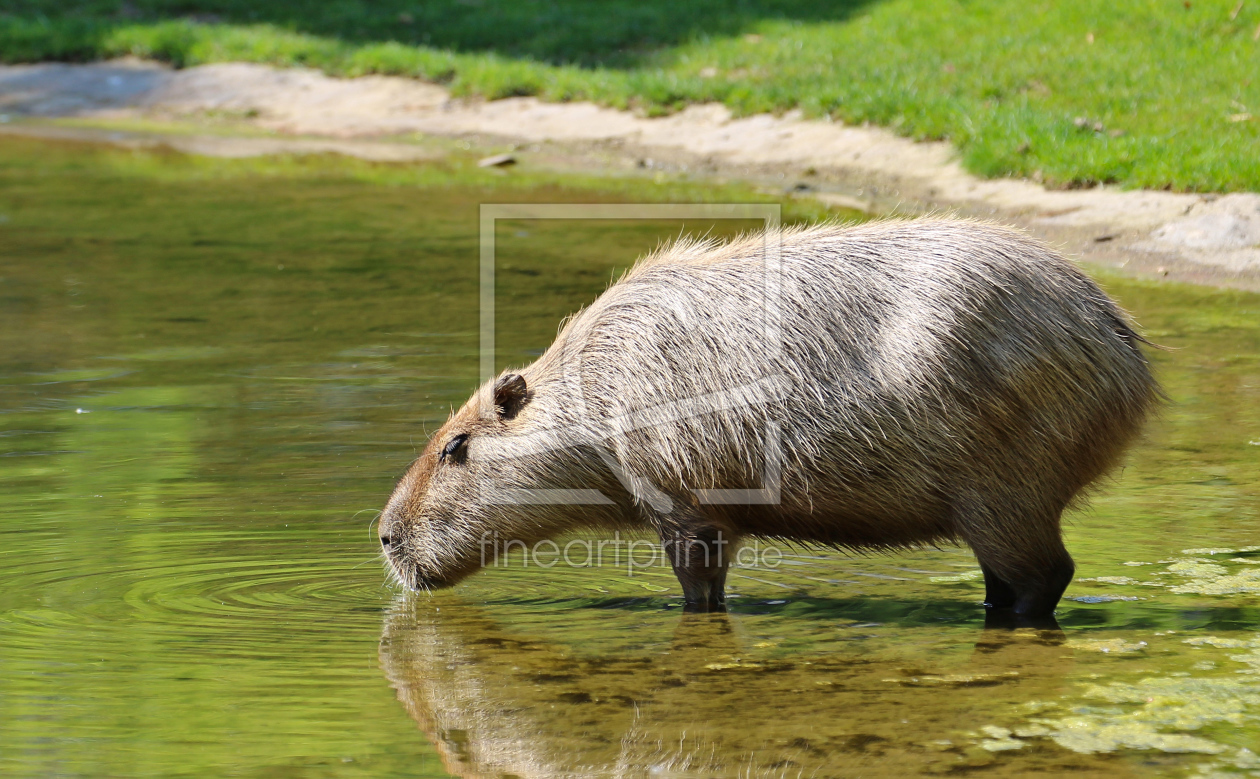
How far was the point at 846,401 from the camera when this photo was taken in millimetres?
4238

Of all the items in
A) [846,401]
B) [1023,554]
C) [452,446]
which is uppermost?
[846,401]

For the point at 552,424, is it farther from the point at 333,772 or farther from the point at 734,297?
the point at 333,772

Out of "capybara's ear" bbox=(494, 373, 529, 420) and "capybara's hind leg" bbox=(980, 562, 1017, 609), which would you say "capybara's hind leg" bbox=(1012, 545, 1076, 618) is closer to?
"capybara's hind leg" bbox=(980, 562, 1017, 609)

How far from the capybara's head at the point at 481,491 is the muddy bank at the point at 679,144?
2889 mm

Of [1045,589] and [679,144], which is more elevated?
[679,144]

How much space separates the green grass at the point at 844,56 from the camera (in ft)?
34.6

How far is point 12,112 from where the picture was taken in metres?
16.1

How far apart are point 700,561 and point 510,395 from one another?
75 centimetres

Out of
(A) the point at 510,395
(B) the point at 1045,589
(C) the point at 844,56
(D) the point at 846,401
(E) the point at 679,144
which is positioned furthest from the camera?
(C) the point at 844,56

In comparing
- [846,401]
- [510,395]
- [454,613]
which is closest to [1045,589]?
[846,401]

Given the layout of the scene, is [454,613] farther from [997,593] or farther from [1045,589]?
[1045,589]

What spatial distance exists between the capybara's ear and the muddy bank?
9.36ft

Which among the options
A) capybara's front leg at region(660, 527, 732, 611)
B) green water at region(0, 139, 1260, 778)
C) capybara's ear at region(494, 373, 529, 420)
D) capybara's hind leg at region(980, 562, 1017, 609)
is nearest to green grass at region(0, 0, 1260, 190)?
green water at region(0, 139, 1260, 778)

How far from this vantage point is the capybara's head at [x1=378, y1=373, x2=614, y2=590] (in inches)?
182
